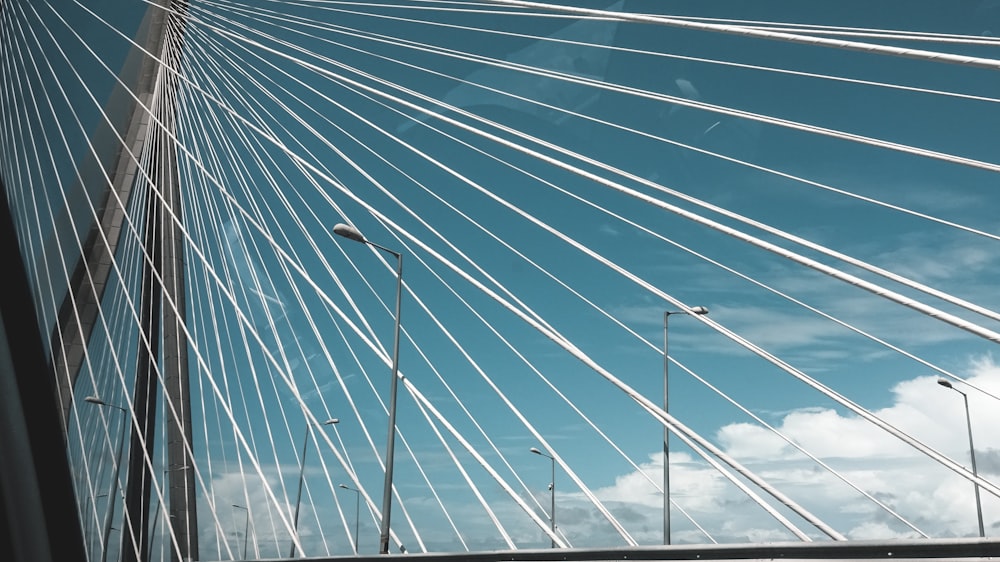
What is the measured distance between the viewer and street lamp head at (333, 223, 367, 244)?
1414 centimetres

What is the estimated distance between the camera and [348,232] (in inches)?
568

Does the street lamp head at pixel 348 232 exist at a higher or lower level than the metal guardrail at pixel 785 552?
higher

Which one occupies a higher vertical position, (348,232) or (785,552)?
(348,232)

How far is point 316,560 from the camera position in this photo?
1017cm

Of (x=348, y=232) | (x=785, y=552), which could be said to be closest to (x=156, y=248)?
(x=348, y=232)

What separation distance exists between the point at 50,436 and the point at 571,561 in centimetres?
574

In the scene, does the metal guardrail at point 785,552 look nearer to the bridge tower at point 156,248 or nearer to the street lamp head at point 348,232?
the street lamp head at point 348,232

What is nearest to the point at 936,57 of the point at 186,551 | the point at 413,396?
the point at 413,396

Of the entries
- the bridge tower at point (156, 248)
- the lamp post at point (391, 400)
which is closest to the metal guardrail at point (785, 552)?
the lamp post at point (391, 400)

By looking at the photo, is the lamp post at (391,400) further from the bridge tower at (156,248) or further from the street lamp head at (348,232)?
the bridge tower at (156,248)

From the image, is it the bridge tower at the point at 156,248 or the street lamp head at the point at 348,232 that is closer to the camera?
the street lamp head at the point at 348,232

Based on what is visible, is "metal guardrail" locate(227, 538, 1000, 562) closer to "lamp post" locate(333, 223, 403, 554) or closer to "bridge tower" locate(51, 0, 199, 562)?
"lamp post" locate(333, 223, 403, 554)

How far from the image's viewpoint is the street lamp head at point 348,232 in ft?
46.4

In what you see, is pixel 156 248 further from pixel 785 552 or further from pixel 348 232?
pixel 785 552
